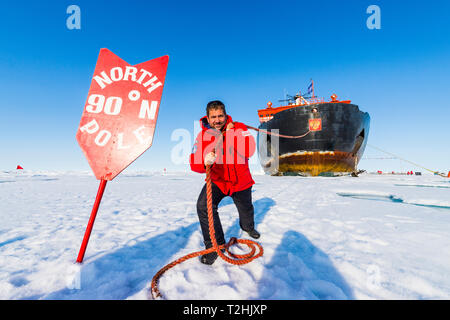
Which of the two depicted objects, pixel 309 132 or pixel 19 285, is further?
pixel 309 132

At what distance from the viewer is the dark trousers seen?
187 centimetres

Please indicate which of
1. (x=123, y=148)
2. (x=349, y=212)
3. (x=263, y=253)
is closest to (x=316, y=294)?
(x=263, y=253)

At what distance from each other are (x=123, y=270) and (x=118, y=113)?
1.32 metres

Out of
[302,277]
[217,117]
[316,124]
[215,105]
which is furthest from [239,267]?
[316,124]

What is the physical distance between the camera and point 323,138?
12.7m

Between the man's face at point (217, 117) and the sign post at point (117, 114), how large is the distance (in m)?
0.57

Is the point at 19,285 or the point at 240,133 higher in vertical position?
the point at 240,133

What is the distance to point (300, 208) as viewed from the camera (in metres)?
3.76

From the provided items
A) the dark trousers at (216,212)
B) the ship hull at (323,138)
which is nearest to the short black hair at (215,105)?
the dark trousers at (216,212)

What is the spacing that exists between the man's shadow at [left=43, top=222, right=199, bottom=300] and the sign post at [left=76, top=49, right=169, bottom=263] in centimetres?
25

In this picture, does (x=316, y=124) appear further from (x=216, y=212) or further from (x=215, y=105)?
(x=216, y=212)

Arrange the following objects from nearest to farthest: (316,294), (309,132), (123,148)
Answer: (316,294)
(123,148)
(309,132)

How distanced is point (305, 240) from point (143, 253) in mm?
1800
